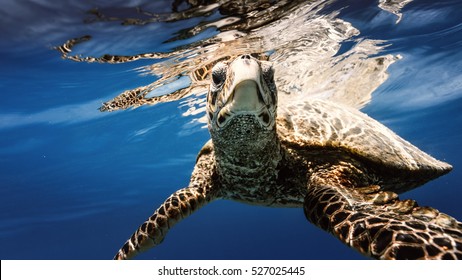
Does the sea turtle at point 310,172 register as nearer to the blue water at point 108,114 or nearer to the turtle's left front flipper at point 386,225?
the turtle's left front flipper at point 386,225

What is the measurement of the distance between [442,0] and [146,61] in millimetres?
7673

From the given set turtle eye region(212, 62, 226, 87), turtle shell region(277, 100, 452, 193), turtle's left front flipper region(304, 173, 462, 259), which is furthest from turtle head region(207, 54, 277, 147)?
turtle shell region(277, 100, 452, 193)

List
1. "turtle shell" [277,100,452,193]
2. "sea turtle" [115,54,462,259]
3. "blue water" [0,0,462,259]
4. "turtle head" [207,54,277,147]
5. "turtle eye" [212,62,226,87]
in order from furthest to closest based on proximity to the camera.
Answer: "blue water" [0,0,462,259], "turtle shell" [277,100,452,193], "turtle eye" [212,62,226,87], "turtle head" [207,54,277,147], "sea turtle" [115,54,462,259]

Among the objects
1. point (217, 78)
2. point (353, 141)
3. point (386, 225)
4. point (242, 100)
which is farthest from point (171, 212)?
point (353, 141)

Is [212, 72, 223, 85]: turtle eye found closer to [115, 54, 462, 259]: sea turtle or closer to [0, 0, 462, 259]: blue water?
[115, 54, 462, 259]: sea turtle

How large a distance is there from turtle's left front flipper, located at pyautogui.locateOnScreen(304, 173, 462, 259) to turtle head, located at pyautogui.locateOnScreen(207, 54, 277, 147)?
949 millimetres

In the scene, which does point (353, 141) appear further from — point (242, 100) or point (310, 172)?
point (242, 100)

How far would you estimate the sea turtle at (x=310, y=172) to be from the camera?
210cm

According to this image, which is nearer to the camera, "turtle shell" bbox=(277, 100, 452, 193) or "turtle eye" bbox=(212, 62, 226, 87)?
"turtle eye" bbox=(212, 62, 226, 87)

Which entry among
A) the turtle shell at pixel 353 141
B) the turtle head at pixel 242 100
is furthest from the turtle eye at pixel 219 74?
the turtle shell at pixel 353 141

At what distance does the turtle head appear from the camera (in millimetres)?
2627

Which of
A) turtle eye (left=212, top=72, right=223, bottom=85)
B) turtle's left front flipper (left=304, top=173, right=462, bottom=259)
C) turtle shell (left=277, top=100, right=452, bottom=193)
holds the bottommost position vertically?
turtle's left front flipper (left=304, top=173, right=462, bottom=259)
